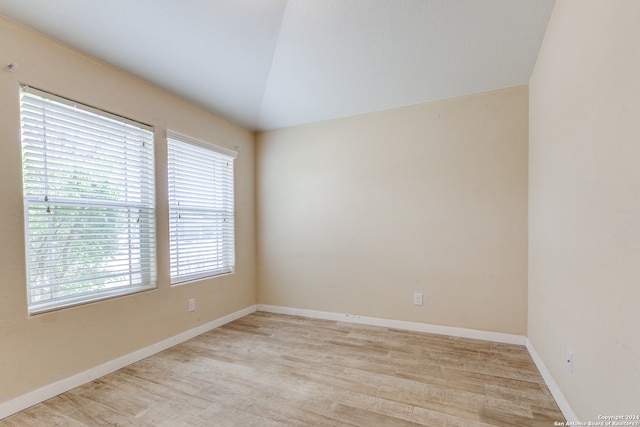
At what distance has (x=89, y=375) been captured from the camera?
2068 mm

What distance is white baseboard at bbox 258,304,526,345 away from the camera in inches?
104

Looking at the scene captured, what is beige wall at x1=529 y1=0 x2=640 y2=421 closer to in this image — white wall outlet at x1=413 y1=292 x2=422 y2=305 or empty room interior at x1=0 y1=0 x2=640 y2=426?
empty room interior at x1=0 y1=0 x2=640 y2=426

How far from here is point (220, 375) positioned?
2.16m

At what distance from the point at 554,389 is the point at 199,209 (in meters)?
3.27

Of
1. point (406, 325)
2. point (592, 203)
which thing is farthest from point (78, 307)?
point (592, 203)

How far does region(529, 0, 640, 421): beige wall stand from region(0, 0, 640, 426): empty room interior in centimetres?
2

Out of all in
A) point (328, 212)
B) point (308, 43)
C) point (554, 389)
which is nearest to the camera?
point (554, 389)

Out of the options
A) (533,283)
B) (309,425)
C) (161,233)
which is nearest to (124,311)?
(161,233)

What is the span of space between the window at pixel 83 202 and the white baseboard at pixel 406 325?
5.48ft

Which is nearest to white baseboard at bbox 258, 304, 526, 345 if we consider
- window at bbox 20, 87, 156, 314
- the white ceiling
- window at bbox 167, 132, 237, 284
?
window at bbox 167, 132, 237, 284

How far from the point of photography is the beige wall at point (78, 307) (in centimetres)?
172

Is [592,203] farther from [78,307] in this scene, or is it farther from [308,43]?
[78,307]

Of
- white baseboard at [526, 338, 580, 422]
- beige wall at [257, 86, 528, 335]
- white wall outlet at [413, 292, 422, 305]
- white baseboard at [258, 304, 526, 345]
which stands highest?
beige wall at [257, 86, 528, 335]

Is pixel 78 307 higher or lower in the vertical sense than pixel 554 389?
higher
